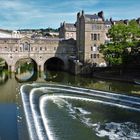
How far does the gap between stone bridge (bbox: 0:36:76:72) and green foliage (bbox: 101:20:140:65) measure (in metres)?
17.5

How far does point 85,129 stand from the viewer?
92.6 feet

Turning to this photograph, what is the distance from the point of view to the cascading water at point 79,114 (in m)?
26.6

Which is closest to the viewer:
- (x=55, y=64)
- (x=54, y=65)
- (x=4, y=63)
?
(x=4, y=63)

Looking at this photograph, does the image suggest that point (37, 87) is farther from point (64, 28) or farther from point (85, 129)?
point (64, 28)

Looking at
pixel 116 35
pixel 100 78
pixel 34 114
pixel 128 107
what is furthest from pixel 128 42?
pixel 34 114

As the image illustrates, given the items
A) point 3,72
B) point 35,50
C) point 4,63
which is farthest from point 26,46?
point 4,63

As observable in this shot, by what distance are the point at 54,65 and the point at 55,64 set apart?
1.23 ft

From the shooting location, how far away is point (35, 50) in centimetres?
8381

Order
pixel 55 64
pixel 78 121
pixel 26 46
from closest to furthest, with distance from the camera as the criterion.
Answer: pixel 78 121, pixel 26 46, pixel 55 64

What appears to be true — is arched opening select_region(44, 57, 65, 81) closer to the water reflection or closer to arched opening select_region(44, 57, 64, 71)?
arched opening select_region(44, 57, 64, 71)

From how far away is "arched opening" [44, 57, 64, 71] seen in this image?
8988 cm

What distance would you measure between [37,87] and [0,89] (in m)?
10.9

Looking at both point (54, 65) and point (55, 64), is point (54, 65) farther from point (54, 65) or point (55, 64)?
point (55, 64)

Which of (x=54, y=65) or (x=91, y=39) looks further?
(x=54, y=65)
